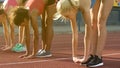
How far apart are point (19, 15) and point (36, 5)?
540 mm

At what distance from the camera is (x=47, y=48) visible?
7.82 m

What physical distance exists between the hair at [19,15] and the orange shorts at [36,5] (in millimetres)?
250

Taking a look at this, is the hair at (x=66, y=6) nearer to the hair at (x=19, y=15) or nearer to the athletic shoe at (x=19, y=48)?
the hair at (x=19, y=15)

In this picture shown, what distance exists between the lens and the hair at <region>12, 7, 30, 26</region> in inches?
276

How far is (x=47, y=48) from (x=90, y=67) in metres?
1.94

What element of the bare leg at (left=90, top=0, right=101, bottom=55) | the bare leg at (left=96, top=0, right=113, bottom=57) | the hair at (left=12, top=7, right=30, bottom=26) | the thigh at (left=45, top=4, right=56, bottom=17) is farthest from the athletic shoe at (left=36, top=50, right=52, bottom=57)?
the bare leg at (left=96, top=0, right=113, bottom=57)

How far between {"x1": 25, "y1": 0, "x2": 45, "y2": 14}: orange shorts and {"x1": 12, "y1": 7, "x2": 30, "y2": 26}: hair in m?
0.25

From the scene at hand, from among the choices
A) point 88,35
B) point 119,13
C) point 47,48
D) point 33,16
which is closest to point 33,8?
point 33,16

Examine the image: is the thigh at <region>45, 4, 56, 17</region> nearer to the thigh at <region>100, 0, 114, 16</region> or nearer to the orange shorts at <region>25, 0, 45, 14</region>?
the orange shorts at <region>25, 0, 45, 14</region>

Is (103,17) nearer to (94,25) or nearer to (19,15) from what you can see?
(94,25)

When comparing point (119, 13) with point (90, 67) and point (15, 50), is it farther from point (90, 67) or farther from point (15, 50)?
point (90, 67)

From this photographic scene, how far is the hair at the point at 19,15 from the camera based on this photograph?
276 inches

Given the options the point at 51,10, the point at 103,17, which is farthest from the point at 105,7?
the point at 51,10

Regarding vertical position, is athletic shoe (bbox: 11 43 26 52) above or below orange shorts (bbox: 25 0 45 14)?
below
